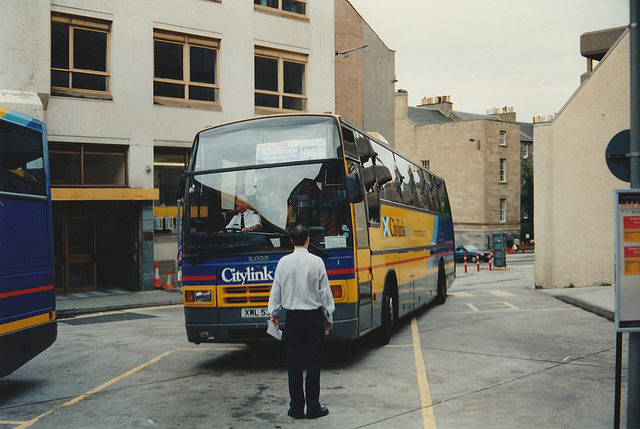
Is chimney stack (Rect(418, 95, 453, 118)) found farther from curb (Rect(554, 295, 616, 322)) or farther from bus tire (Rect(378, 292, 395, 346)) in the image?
bus tire (Rect(378, 292, 395, 346))

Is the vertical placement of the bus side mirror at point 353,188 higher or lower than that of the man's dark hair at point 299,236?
higher

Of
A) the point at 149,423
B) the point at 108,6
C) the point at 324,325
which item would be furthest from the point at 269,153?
the point at 108,6

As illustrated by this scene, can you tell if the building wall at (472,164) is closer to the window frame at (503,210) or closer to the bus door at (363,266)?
the window frame at (503,210)

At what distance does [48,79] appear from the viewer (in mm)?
18828

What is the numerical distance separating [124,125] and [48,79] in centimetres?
→ 259

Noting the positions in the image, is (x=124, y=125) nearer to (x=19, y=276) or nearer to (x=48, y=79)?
(x=48, y=79)

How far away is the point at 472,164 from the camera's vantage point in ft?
202

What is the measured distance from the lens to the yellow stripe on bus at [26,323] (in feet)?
23.0

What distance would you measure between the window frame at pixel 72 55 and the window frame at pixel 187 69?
60.2 inches

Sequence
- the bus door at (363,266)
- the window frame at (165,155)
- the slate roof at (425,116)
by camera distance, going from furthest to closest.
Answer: the slate roof at (425,116) < the window frame at (165,155) < the bus door at (363,266)

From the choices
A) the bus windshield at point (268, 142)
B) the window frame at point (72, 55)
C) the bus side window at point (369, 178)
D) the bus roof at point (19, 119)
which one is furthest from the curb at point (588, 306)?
the window frame at point (72, 55)

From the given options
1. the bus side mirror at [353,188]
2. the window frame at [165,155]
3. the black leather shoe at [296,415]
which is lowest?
the black leather shoe at [296,415]

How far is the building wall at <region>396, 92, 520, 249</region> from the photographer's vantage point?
61.3 m

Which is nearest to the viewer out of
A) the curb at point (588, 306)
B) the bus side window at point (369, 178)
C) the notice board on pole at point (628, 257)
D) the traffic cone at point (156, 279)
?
the notice board on pole at point (628, 257)
